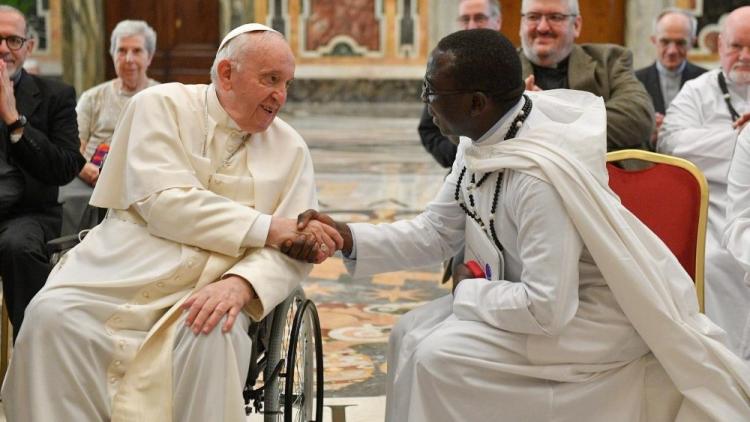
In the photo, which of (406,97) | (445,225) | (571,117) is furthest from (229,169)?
(406,97)

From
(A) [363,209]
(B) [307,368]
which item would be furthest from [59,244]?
(A) [363,209]

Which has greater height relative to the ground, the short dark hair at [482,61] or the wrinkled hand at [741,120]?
the short dark hair at [482,61]

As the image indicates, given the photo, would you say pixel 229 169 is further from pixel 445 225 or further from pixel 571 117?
pixel 571 117

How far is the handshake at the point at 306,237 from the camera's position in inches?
126

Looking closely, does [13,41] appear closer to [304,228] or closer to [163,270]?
[163,270]

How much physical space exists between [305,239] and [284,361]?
35 centimetres

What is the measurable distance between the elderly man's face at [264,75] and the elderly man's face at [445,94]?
1.65ft

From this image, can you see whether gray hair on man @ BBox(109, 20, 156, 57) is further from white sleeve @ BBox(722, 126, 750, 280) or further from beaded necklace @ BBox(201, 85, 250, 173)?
white sleeve @ BBox(722, 126, 750, 280)

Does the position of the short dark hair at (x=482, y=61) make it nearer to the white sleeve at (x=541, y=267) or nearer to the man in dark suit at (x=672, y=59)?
the white sleeve at (x=541, y=267)

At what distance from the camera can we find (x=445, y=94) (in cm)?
295

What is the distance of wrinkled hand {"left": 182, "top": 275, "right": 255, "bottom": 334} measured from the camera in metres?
2.97

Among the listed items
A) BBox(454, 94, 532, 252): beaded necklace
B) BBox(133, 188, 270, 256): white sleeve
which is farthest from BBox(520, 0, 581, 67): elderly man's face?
BBox(133, 188, 270, 256): white sleeve

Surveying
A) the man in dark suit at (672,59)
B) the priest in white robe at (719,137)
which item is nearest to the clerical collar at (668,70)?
the man in dark suit at (672,59)

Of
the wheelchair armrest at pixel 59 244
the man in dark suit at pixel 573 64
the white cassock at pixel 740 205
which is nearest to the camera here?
the white cassock at pixel 740 205
